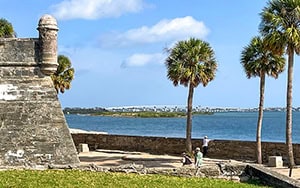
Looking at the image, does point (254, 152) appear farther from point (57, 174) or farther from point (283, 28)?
point (57, 174)

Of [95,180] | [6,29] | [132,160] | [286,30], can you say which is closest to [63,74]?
[6,29]

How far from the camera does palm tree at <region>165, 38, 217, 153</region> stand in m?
24.0

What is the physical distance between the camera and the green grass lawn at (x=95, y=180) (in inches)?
440

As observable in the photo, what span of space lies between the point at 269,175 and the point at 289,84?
9278 millimetres

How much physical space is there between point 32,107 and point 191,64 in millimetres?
10297

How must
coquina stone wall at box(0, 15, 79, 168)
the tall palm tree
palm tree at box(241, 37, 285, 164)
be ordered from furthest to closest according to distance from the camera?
palm tree at box(241, 37, 285, 164), the tall palm tree, coquina stone wall at box(0, 15, 79, 168)

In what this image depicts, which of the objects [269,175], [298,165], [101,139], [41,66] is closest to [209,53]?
[298,165]

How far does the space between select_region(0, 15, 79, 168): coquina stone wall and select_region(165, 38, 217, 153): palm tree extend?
9.29 metres

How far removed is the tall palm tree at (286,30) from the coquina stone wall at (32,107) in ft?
30.7

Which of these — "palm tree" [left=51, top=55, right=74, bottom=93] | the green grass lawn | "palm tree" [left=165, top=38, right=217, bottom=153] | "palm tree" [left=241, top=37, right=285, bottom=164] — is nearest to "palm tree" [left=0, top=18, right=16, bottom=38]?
"palm tree" [left=51, top=55, right=74, bottom=93]

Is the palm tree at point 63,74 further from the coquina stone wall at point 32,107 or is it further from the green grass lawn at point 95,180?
the green grass lawn at point 95,180

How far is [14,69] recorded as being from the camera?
15641mm

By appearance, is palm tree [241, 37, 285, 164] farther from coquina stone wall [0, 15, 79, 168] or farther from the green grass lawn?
the green grass lawn

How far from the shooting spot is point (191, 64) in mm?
24109
